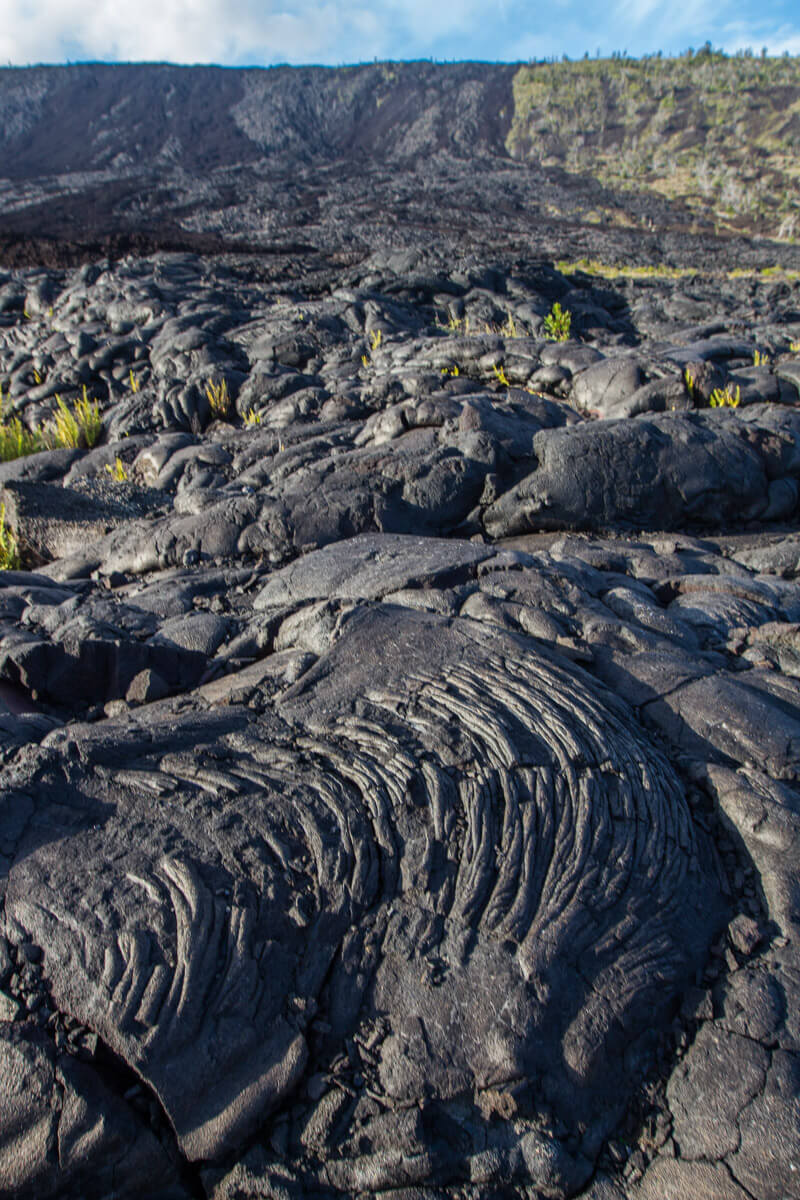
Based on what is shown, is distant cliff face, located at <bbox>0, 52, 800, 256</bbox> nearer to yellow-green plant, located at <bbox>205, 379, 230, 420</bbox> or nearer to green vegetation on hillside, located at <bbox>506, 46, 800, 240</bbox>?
green vegetation on hillside, located at <bbox>506, 46, 800, 240</bbox>

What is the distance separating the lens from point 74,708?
4109 mm

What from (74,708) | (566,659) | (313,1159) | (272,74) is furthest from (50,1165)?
(272,74)

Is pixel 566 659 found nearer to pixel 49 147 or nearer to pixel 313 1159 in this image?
pixel 313 1159

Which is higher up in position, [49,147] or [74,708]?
[49,147]

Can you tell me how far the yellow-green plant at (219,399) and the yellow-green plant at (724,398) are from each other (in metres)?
6.23

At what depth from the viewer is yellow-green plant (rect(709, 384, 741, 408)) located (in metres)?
7.94

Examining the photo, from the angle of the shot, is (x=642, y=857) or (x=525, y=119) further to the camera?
(x=525, y=119)

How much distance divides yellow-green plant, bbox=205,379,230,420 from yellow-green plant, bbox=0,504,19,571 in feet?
12.0

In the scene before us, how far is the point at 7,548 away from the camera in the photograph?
677cm

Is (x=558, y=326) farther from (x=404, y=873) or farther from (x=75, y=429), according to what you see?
(x=404, y=873)

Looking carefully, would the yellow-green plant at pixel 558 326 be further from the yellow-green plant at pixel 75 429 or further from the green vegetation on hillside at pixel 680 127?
the green vegetation on hillside at pixel 680 127

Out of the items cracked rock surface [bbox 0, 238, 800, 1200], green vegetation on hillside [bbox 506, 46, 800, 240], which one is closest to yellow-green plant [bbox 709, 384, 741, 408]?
cracked rock surface [bbox 0, 238, 800, 1200]

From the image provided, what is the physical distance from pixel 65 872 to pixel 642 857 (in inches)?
86.1

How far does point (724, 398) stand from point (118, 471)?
7.07 meters
